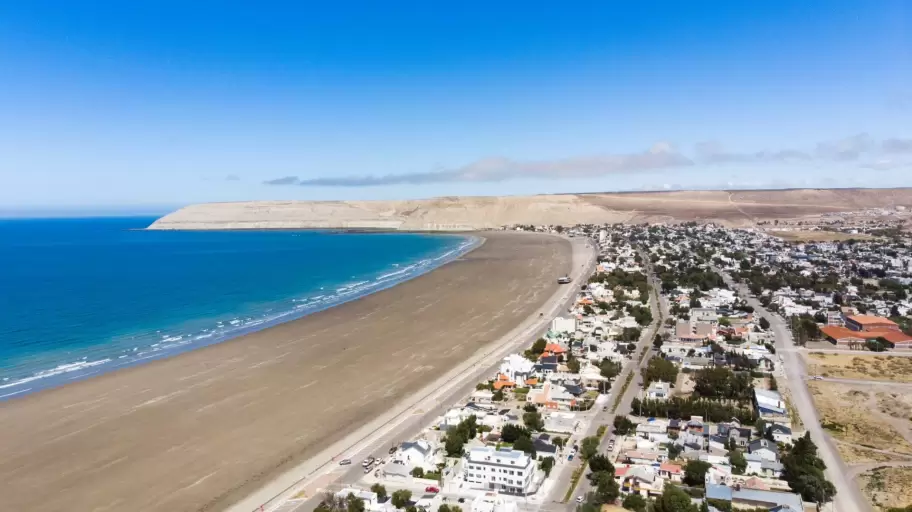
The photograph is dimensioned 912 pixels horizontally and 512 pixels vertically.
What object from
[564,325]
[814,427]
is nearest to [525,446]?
[814,427]

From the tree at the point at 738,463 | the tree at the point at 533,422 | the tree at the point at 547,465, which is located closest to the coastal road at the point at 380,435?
the tree at the point at 533,422

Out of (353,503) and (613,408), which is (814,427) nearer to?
(613,408)

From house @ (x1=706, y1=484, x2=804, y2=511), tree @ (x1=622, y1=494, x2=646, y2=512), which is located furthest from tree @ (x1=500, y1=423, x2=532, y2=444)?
house @ (x1=706, y1=484, x2=804, y2=511)

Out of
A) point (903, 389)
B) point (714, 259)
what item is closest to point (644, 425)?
point (903, 389)

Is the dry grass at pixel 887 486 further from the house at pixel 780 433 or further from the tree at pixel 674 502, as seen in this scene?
the tree at pixel 674 502

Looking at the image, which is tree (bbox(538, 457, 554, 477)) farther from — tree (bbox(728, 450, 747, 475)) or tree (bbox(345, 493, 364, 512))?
tree (bbox(345, 493, 364, 512))
